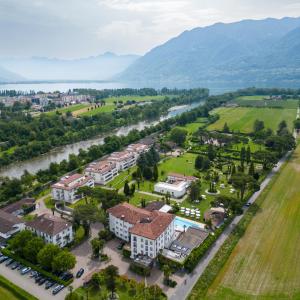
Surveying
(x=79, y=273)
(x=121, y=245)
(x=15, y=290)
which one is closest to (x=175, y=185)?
(x=121, y=245)

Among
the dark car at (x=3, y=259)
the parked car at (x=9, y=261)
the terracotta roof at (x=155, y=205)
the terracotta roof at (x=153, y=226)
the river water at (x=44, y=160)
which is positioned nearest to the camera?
the terracotta roof at (x=153, y=226)

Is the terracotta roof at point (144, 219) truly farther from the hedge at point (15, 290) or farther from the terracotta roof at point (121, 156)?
the terracotta roof at point (121, 156)

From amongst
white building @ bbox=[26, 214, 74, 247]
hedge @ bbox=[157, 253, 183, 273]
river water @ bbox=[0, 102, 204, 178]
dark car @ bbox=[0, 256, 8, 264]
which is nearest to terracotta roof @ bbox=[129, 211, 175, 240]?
hedge @ bbox=[157, 253, 183, 273]

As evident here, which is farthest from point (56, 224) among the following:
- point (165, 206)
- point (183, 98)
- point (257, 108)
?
point (183, 98)

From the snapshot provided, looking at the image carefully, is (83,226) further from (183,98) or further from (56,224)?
(183,98)

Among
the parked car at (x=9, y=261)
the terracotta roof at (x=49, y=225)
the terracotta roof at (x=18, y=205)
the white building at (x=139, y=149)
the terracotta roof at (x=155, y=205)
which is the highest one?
the white building at (x=139, y=149)

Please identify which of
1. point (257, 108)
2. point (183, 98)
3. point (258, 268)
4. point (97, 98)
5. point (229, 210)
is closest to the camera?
point (258, 268)

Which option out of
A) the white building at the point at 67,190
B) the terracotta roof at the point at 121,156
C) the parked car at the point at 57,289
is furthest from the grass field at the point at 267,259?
the terracotta roof at the point at 121,156
